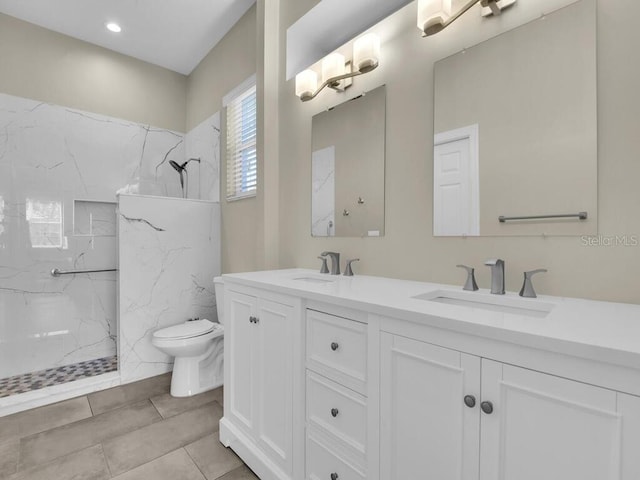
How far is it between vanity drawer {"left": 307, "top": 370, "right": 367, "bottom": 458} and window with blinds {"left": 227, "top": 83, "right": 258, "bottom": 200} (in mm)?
1755

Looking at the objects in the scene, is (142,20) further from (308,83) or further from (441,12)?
(441,12)

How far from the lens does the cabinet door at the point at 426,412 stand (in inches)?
31.3

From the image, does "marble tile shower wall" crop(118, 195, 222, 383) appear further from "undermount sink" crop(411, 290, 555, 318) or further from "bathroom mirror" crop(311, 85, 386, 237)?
"undermount sink" crop(411, 290, 555, 318)

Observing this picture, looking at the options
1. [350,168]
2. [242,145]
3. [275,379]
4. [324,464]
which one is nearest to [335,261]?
[350,168]

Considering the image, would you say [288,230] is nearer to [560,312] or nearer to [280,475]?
[280,475]

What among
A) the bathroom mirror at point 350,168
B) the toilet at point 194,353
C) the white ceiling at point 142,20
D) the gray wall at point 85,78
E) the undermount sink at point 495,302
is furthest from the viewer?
the gray wall at point 85,78

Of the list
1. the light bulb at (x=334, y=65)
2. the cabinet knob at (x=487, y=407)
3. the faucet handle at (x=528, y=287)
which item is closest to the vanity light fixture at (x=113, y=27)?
the light bulb at (x=334, y=65)

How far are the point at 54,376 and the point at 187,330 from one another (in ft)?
4.30

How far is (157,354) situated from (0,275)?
4.59ft

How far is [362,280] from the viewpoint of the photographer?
5.23 feet

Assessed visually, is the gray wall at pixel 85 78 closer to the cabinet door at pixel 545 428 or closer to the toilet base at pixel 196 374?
the toilet base at pixel 196 374

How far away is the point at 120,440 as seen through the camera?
5.95 feet

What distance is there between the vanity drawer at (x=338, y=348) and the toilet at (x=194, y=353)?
1.37m

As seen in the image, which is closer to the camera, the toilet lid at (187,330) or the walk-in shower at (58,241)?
the toilet lid at (187,330)
